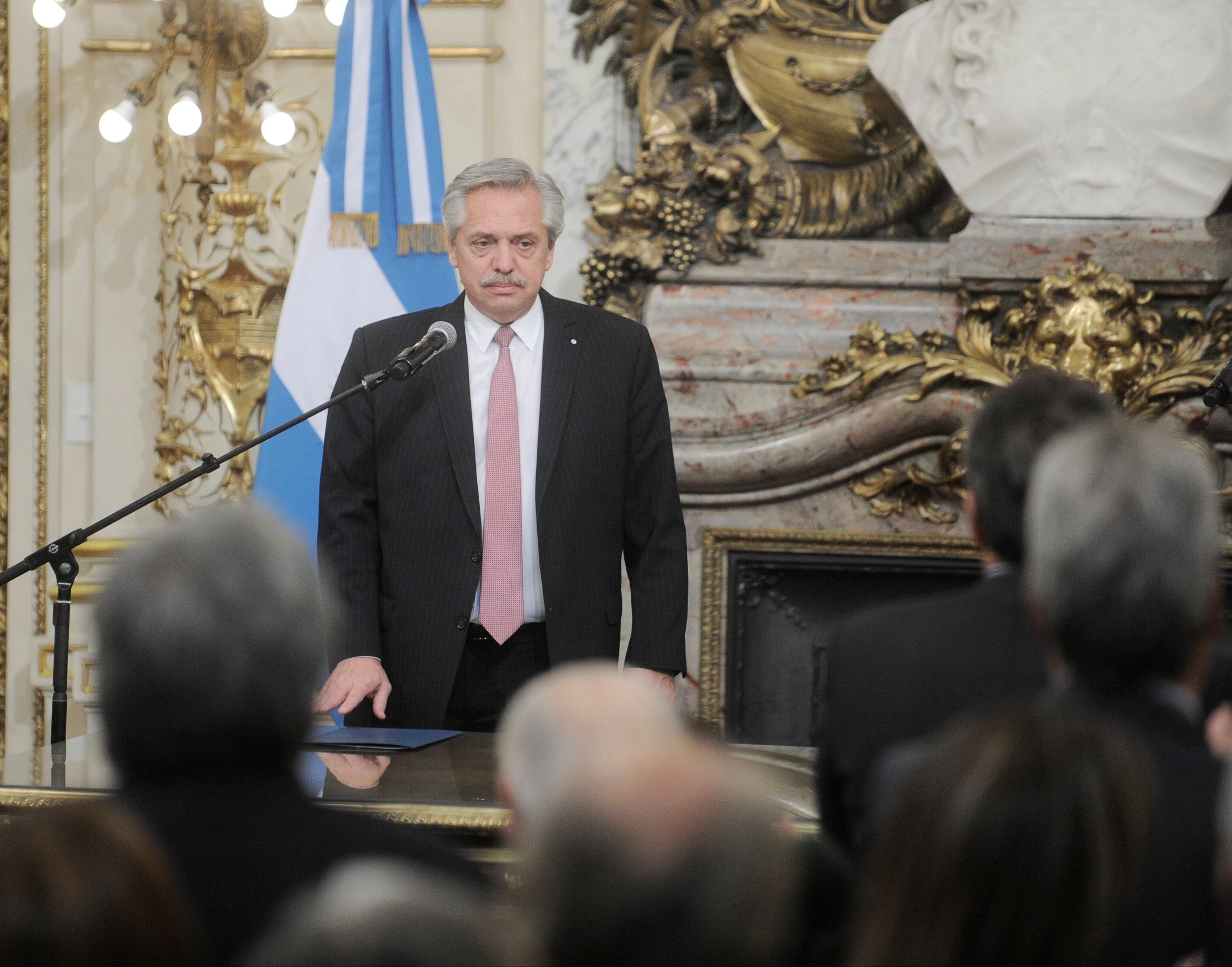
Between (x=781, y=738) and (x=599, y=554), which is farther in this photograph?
(x=781, y=738)

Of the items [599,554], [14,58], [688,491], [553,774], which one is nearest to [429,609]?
[599,554]

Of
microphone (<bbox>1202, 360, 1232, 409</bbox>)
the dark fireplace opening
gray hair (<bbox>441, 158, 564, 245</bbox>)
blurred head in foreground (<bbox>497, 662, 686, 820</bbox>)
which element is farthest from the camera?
the dark fireplace opening

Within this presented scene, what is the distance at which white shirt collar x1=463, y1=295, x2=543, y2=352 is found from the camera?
3047 mm

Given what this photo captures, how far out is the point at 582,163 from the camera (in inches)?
181

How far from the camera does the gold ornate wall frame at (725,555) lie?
14.5 feet

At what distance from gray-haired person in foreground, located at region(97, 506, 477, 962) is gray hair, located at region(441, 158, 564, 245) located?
192 cm

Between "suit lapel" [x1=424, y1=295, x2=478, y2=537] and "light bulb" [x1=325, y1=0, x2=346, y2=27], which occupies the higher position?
"light bulb" [x1=325, y1=0, x2=346, y2=27]

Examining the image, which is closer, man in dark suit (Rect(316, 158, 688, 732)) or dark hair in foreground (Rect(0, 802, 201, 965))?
dark hair in foreground (Rect(0, 802, 201, 965))

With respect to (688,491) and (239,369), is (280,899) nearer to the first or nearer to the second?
(688,491)

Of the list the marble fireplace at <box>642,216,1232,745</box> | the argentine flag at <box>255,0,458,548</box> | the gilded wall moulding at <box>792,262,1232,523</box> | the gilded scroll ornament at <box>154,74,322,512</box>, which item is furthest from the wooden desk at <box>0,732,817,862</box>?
the gilded scroll ornament at <box>154,74,322,512</box>

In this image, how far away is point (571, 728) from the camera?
965 mm

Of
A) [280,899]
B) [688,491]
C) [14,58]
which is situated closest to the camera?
[280,899]

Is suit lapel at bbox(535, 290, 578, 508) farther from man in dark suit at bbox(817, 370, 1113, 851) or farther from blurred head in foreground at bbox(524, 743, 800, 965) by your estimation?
blurred head in foreground at bbox(524, 743, 800, 965)

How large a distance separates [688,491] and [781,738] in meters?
0.81
